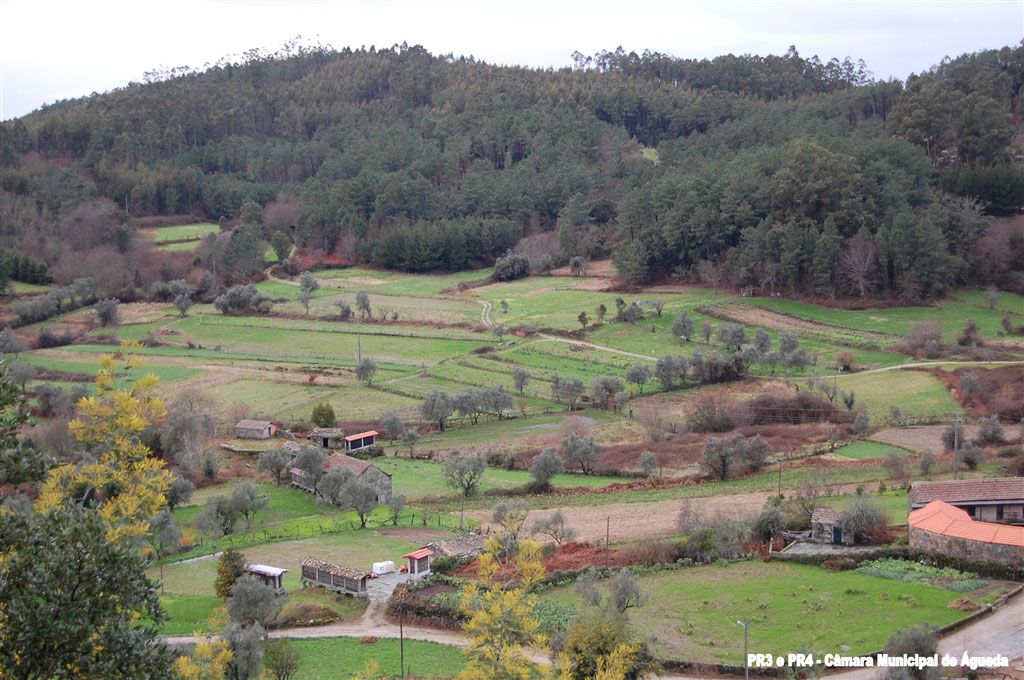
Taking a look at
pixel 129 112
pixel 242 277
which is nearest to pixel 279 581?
pixel 242 277

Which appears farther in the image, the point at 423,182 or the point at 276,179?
the point at 276,179

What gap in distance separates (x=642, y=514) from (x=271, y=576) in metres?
12.8

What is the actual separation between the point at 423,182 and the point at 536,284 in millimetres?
26342

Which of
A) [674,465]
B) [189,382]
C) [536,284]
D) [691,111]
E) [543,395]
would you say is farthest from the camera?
[691,111]

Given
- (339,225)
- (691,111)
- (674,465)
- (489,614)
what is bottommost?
(674,465)

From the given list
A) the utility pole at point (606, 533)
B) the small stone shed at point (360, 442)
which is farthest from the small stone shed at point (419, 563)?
the small stone shed at point (360, 442)

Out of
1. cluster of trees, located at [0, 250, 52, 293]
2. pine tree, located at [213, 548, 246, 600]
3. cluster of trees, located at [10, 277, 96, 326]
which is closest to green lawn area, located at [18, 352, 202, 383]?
cluster of trees, located at [10, 277, 96, 326]

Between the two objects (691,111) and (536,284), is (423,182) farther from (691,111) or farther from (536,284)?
(691,111)

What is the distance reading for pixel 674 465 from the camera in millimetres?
41562

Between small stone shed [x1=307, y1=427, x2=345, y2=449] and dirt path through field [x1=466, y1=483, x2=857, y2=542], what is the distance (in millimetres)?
11648

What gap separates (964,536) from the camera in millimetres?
26062

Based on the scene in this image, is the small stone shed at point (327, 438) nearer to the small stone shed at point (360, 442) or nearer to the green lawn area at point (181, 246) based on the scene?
the small stone shed at point (360, 442)

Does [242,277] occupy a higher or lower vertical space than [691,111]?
lower

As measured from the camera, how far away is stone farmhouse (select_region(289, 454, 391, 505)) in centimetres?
3753
